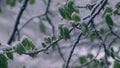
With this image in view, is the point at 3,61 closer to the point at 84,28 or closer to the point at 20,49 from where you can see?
the point at 20,49

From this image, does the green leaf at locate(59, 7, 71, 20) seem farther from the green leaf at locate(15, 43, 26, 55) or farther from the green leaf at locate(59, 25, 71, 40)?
the green leaf at locate(15, 43, 26, 55)

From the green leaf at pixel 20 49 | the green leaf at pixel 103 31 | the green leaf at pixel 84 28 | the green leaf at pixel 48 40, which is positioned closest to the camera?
the green leaf at pixel 84 28

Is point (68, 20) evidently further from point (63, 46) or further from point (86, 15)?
point (63, 46)

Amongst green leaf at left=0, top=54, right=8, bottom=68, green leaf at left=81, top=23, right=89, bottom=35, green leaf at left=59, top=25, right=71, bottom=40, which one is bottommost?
green leaf at left=0, top=54, right=8, bottom=68

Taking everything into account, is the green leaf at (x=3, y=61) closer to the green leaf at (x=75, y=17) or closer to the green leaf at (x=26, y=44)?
the green leaf at (x=26, y=44)

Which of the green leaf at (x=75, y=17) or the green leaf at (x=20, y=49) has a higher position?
the green leaf at (x=75, y=17)

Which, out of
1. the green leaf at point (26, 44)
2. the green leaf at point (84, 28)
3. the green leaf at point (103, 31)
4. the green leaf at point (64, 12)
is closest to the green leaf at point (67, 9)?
the green leaf at point (64, 12)

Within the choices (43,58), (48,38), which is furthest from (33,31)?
(48,38)

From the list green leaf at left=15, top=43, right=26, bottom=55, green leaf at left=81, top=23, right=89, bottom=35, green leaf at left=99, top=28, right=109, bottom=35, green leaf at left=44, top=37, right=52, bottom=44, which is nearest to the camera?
green leaf at left=81, top=23, right=89, bottom=35

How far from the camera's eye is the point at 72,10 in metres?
2.64

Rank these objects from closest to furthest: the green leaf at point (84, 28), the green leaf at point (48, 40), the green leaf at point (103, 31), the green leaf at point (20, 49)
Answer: the green leaf at point (84, 28), the green leaf at point (20, 49), the green leaf at point (48, 40), the green leaf at point (103, 31)

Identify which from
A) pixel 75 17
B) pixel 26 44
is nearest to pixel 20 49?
pixel 26 44

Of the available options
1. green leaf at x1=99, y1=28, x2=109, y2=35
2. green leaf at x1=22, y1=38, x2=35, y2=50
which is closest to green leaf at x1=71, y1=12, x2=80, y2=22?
green leaf at x1=22, y1=38, x2=35, y2=50

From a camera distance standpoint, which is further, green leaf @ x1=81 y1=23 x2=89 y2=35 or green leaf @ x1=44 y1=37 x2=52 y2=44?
green leaf @ x1=44 y1=37 x2=52 y2=44
